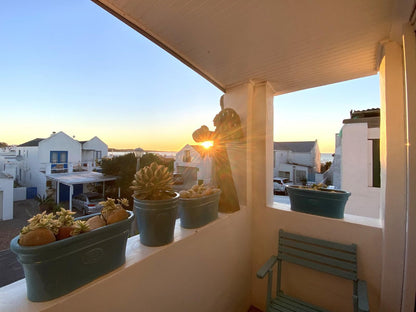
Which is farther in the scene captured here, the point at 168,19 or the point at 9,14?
the point at 168,19

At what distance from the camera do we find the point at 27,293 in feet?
1.77

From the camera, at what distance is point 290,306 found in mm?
1338

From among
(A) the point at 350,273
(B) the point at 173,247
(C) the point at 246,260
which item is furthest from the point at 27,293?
(A) the point at 350,273

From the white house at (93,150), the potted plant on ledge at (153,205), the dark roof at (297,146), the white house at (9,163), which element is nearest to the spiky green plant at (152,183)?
the potted plant on ledge at (153,205)

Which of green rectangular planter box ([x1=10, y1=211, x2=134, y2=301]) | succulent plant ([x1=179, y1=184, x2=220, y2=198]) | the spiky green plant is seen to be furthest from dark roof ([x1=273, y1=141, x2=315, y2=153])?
green rectangular planter box ([x1=10, y1=211, x2=134, y2=301])

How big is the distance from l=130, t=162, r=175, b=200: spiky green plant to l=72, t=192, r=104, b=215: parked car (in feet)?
1.13

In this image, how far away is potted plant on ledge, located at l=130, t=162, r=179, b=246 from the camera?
84 cm

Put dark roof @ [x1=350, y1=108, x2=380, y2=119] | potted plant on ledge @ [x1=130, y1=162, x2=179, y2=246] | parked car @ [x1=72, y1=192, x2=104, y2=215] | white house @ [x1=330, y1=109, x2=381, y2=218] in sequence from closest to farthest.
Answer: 1. potted plant on ledge @ [x1=130, y1=162, x2=179, y2=246]
2. parked car @ [x1=72, y1=192, x2=104, y2=215]
3. white house @ [x1=330, y1=109, x2=381, y2=218]
4. dark roof @ [x1=350, y1=108, x2=380, y2=119]

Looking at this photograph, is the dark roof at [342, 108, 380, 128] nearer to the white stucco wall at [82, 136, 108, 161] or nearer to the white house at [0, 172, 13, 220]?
the white stucco wall at [82, 136, 108, 161]

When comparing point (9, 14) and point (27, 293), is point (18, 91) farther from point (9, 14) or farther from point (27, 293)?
point (27, 293)

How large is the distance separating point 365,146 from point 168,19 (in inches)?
126

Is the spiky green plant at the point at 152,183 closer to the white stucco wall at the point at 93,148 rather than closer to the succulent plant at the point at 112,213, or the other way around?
the succulent plant at the point at 112,213

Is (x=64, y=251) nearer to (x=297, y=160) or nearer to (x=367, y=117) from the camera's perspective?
(x=367, y=117)

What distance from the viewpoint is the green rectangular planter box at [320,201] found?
1.37m
